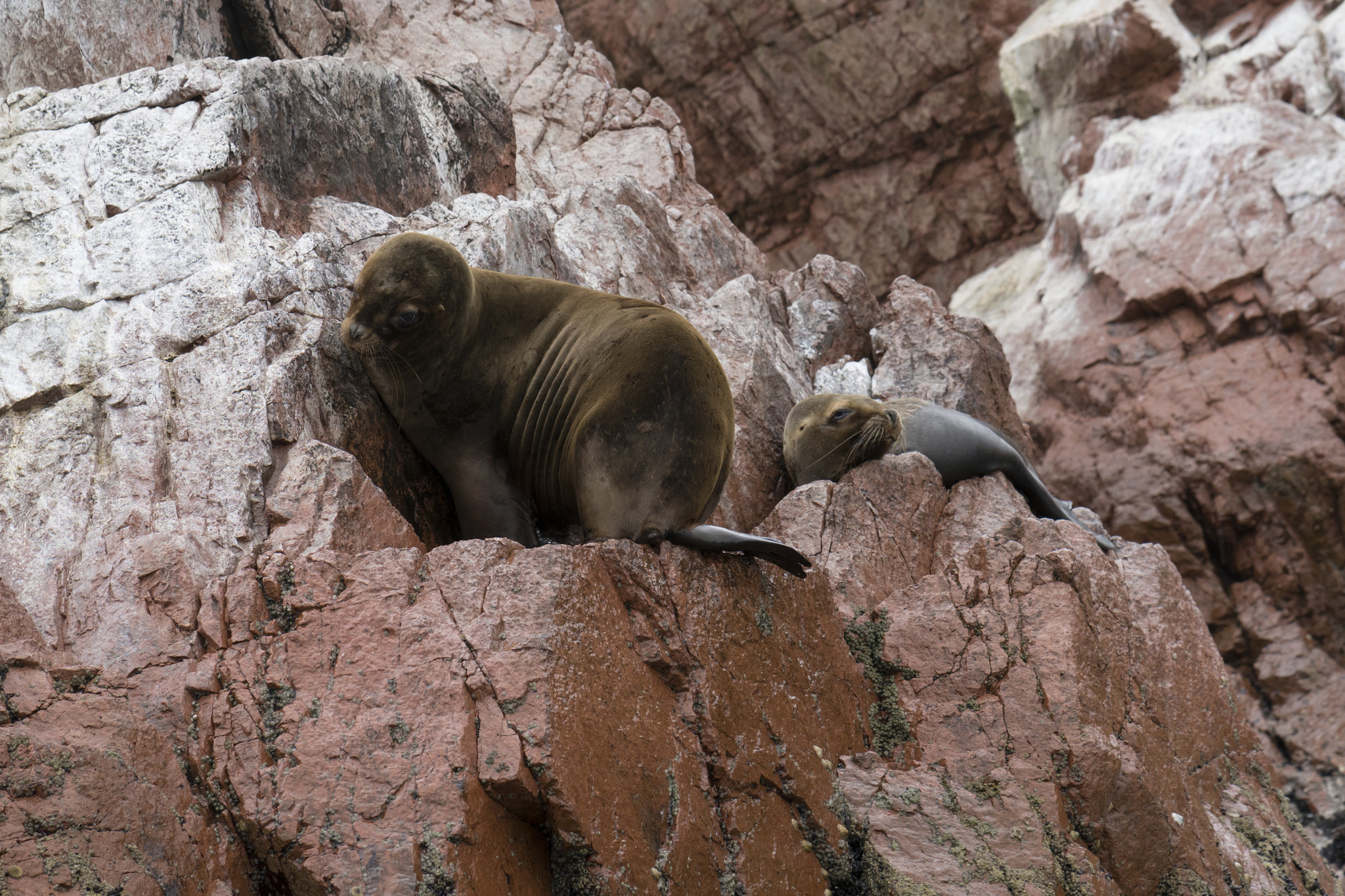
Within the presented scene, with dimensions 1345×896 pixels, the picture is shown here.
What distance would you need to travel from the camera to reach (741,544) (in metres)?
3.96

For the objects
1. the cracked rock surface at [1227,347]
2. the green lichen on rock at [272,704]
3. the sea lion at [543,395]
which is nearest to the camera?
the green lichen on rock at [272,704]

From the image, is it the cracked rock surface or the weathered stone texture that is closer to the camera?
the cracked rock surface

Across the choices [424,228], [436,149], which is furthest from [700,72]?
[424,228]

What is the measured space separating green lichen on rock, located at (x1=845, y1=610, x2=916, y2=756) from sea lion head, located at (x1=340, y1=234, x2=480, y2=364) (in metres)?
1.99

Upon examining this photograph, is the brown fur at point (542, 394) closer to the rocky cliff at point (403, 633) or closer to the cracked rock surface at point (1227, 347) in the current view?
the rocky cliff at point (403, 633)

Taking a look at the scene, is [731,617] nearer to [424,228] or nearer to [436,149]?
[424,228]

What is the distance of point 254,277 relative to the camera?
488 cm

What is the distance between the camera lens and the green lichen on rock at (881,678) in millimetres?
4328

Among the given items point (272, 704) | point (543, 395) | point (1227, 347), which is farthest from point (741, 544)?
point (1227, 347)

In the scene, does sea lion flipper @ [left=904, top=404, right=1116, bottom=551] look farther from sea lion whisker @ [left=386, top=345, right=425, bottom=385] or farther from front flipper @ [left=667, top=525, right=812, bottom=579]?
sea lion whisker @ [left=386, top=345, right=425, bottom=385]

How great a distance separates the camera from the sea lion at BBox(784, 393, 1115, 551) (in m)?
6.23

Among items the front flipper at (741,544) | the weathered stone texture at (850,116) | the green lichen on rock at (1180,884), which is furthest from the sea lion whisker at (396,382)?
the weathered stone texture at (850,116)

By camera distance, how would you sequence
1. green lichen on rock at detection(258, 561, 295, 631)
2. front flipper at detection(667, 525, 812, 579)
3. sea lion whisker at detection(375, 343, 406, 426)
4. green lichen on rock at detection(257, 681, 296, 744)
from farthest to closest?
sea lion whisker at detection(375, 343, 406, 426), front flipper at detection(667, 525, 812, 579), green lichen on rock at detection(258, 561, 295, 631), green lichen on rock at detection(257, 681, 296, 744)

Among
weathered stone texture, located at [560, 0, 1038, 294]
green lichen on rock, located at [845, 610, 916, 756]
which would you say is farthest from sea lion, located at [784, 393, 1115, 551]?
weathered stone texture, located at [560, 0, 1038, 294]
